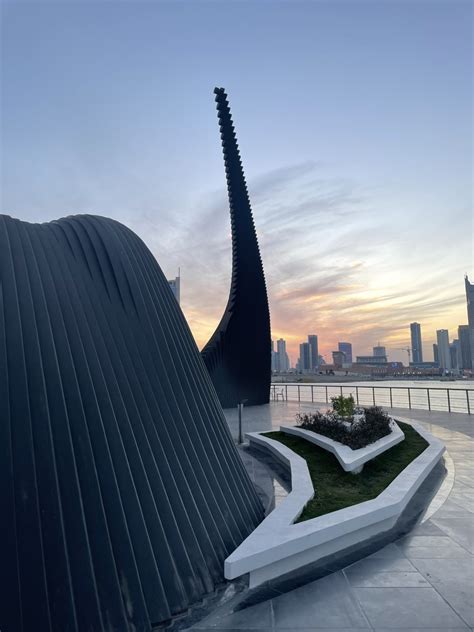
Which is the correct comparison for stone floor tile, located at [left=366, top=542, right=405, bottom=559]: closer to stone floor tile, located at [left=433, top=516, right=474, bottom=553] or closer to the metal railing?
stone floor tile, located at [left=433, top=516, right=474, bottom=553]

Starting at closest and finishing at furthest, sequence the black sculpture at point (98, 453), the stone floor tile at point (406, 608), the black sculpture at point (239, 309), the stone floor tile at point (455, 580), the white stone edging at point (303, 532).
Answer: the black sculpture at point (98, 453) → the stone floor tile at point (406, 608) → the stone floor tile at point (455, 580) → the white stone edging at point (303, 532) → the black sculpture at point (239, 309)

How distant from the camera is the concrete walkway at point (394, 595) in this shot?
393cm

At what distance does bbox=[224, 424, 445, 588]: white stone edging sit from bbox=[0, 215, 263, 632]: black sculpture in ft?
1.48

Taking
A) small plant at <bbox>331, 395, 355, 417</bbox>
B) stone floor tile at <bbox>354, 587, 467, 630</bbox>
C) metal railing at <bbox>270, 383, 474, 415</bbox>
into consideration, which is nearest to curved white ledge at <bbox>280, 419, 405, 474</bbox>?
small plant at <bbox>331, 395, 355, 417</bbox>

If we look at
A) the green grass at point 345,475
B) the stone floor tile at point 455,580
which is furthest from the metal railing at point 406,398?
the stone floor tile at point 455,580

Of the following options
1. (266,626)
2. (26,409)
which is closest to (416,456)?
(266,626)

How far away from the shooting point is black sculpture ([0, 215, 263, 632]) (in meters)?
3.48

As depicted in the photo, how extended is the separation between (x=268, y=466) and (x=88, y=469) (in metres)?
6.95

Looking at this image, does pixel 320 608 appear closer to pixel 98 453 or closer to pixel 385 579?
pixel 385 579

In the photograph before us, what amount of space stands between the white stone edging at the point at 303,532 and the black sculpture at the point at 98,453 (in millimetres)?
452

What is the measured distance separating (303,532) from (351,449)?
4.47 meters

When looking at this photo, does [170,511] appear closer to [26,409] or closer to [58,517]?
[58,517]

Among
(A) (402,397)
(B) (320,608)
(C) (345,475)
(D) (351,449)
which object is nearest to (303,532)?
(B) (320,608)

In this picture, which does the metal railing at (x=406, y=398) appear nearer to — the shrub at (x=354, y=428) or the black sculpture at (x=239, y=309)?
the black sculpture at (x=239, y=309)
